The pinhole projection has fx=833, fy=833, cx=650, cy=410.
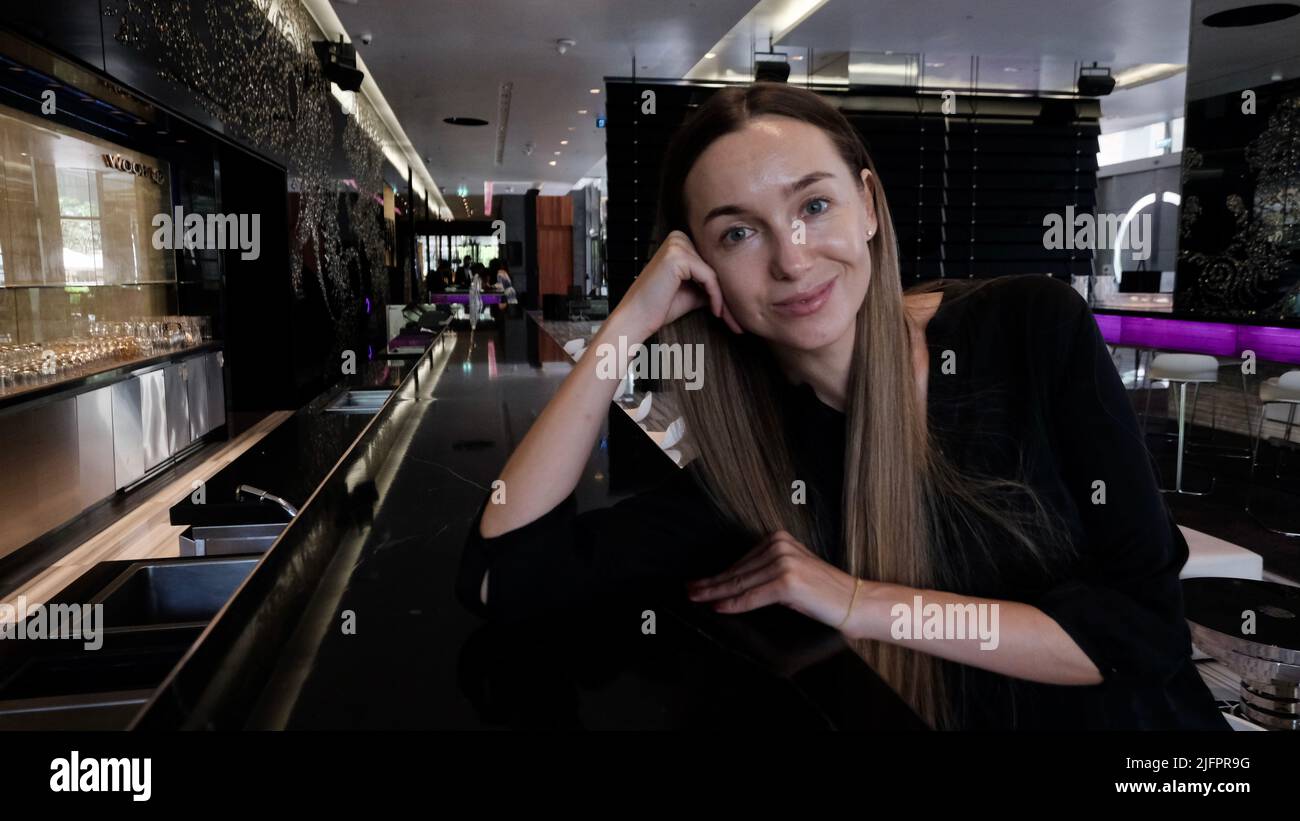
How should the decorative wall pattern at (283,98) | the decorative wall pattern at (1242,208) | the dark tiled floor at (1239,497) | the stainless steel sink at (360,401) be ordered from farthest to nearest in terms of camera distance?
the decorative wall pattern at (1242,208), the decorative wall pattern at (283,98), the stainless steel sink at (360,401), the dark tiled floor at (1239,497)

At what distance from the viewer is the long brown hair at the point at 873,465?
994 mm

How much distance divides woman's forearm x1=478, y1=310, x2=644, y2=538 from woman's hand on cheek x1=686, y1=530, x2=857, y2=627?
23 cm

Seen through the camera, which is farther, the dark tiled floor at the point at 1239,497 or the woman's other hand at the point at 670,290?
the dark tiled floor at the point at 1239,497

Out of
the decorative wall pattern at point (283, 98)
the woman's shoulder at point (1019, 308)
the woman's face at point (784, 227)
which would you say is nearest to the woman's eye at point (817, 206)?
the woman's face at point (784, 227)

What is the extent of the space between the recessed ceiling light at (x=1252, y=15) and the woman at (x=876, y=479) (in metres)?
6.65

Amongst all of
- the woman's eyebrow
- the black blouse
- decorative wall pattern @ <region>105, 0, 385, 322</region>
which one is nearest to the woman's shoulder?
the black blouse

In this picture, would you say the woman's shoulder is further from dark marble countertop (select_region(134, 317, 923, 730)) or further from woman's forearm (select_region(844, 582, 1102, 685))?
dark marble countertop (select_region(134, 317, 923, 730))

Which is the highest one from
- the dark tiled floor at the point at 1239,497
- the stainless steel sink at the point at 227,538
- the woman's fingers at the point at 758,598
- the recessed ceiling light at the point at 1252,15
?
the recessed ceiling light at the point at 1252,15

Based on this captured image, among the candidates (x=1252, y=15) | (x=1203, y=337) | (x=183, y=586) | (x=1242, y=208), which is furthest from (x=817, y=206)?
(x=1203, y=337)

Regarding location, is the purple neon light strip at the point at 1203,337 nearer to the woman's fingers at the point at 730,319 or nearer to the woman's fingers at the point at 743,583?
the woman's fingers at the point at 730,319

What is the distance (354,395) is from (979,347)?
3959 mm

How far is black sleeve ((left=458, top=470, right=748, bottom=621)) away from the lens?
896 mm

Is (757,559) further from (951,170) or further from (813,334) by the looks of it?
(951,170)

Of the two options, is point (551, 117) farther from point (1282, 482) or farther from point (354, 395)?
point (1282, 482)
